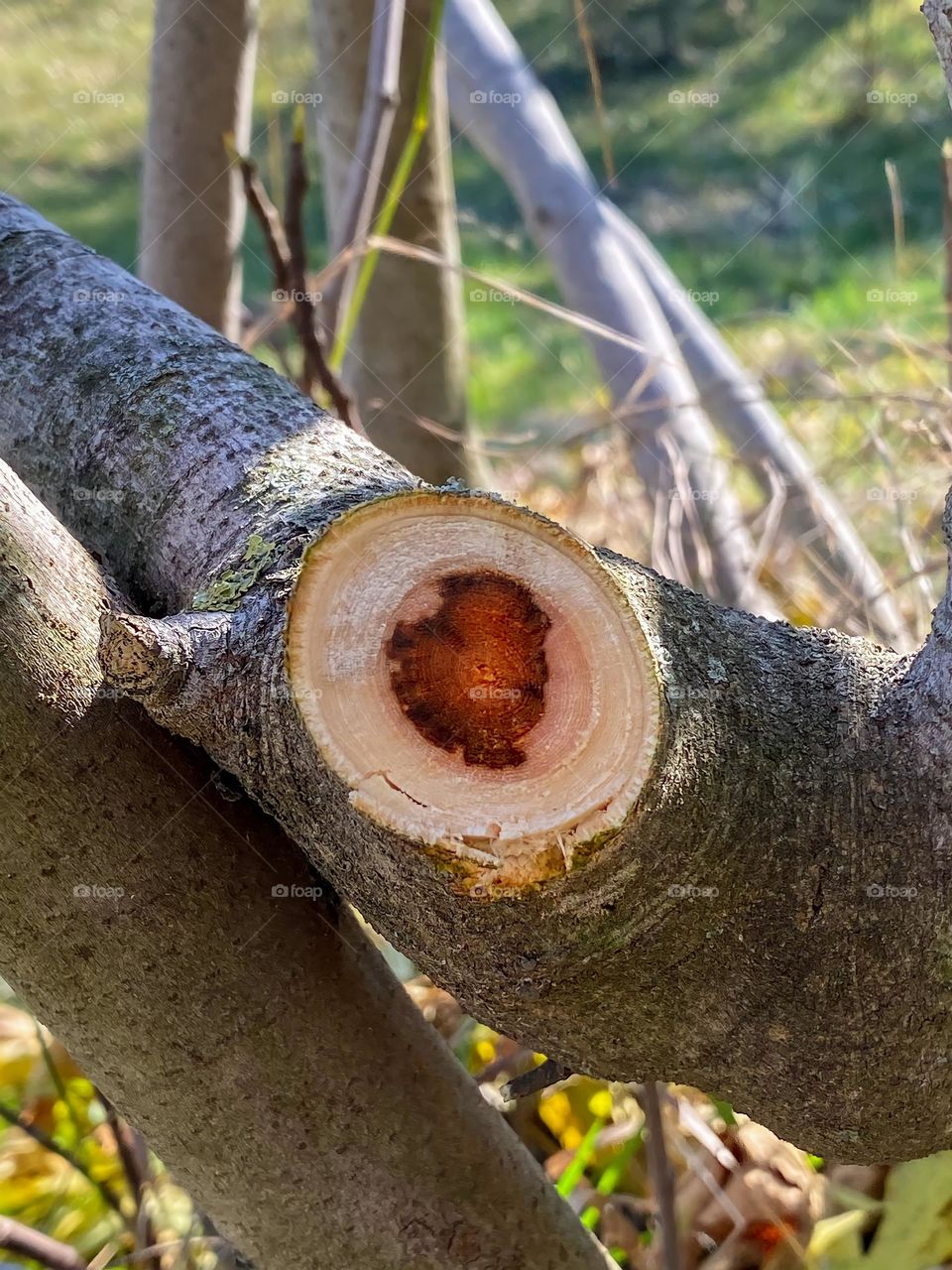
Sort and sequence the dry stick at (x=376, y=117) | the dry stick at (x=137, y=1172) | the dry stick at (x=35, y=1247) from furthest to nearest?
1. the dry stick at (x=376, y=117)
2. the dry stick at (x=137, y=1172)
3. the dry stick at (x=35, y=1247)

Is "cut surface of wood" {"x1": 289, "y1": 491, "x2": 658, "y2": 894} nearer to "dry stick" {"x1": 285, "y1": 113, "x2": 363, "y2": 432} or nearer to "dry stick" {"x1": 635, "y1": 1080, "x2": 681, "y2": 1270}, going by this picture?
"dry stick" {"x1": 635, "y1": 1080, "x2": 681, "y2": 1270}

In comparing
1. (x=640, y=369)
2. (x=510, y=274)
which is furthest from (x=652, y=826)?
(x=510, y=274)

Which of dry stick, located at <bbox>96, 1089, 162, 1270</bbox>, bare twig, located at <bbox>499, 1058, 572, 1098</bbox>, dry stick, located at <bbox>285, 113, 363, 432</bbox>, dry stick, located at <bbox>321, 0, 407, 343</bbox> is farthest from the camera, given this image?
dry stick, located at <bbox>321, 0, 407, 343</bbox>

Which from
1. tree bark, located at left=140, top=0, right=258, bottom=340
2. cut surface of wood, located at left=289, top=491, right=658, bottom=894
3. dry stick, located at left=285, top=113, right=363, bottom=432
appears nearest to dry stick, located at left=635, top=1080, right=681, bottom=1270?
cut surface of wood, located at left=289, top=491, right=658, bottom=894

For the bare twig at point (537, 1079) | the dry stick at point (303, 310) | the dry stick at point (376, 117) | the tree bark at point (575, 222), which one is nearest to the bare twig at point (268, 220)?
the dry stick at point (303, 310)

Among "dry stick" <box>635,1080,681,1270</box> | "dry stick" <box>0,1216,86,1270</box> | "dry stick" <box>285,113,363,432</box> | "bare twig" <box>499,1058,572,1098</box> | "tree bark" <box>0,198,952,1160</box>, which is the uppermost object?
"dry stick" <box>285,113,363,432</box>

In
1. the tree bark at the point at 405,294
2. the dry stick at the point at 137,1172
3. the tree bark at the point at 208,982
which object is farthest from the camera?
the tree bark at the point at 405,294

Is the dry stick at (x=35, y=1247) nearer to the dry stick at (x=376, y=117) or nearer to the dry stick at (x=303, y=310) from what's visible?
the dry stick at (x=303, y=310)

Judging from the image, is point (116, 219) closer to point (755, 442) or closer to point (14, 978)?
point (755, 442)
